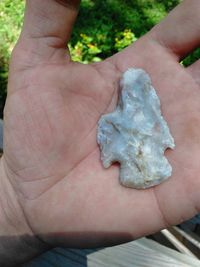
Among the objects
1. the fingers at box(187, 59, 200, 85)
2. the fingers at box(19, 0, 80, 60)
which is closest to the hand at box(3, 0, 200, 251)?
the fingers at box(19, 0, 80, 60)

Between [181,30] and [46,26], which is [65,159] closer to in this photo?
[46,26]

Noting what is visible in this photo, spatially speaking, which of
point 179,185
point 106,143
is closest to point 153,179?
point 179,185

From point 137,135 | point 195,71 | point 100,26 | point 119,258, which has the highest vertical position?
point 195,71

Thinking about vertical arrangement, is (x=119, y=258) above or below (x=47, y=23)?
below

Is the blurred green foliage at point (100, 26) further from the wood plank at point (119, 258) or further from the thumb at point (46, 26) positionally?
the wood plank at point (119, 258)

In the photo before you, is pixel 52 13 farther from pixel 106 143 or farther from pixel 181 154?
pixel 181 154

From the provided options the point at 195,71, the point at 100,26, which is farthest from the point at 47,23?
the point at 100,26

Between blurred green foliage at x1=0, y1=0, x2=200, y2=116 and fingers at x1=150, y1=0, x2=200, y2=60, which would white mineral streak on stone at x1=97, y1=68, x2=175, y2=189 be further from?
blurred green foliage at x1=0, y1=0, x2=200, y2=116

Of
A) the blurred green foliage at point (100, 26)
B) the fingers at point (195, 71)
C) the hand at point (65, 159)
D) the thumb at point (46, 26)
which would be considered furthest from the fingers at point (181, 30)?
the blurred green foliage at point (100, 26)
